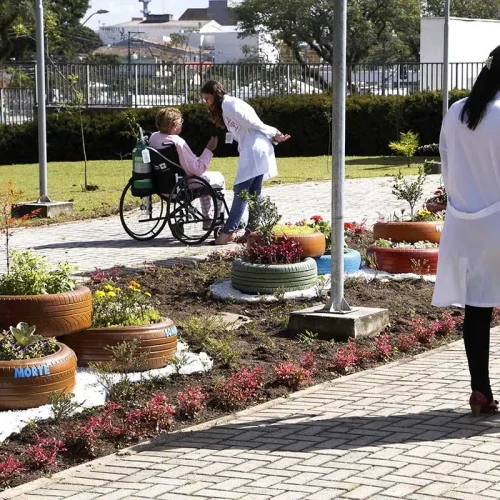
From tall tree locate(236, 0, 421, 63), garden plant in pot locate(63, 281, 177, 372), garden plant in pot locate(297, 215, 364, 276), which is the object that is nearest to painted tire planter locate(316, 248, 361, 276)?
garden plant in pot locate(297, 215, 364, 276)

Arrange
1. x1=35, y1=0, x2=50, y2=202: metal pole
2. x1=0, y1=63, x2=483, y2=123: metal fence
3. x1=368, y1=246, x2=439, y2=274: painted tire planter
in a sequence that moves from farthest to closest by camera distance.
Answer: x1=0, y1=63, x2=483, y2=123: metal fence < x1=35, y1=0, x2=50, y2=202: metal pole < x1=368, y1=246, x2=439, y2=274: painted tire planter

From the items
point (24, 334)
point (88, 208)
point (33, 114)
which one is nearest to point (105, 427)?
point (24, 334)

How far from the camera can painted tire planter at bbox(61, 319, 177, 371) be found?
6602 mm

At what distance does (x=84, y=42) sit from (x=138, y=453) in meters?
96.7

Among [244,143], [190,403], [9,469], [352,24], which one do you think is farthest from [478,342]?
[352,24]

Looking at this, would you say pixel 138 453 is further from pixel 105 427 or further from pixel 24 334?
pixel 24 334

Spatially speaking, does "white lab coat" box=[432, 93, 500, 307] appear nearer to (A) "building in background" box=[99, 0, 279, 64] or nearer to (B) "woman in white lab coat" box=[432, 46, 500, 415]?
(B) "woman in white lab coat" box=[432, 46, 500, 415]

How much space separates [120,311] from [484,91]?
2.52m

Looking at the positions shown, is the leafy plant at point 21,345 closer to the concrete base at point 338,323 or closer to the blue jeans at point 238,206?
the concrete base at point 338,323

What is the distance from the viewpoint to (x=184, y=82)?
116 ft

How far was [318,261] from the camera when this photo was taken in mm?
9977

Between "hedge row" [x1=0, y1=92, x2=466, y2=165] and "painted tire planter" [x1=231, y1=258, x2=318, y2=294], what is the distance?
70.6 ft

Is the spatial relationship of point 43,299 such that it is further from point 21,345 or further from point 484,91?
point 484,91

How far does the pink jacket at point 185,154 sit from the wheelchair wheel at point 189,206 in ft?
0.55
